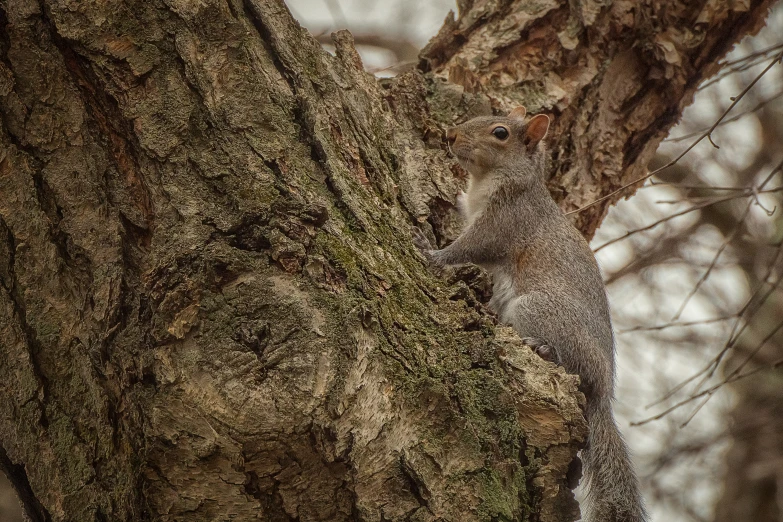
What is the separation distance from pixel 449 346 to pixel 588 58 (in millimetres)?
2545

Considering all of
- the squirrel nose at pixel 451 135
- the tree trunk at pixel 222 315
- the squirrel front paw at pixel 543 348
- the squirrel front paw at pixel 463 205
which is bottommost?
the tree trunk at pixel 222 315

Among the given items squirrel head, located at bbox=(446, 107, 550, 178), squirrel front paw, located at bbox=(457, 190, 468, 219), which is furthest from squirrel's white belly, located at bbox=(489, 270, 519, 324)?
squirrel head, located at bbox=(446, 107, 550, 178)

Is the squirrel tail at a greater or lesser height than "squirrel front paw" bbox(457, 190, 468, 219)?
lesser

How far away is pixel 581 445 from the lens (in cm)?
263

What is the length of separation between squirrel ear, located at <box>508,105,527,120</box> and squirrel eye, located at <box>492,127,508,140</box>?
0.10 m

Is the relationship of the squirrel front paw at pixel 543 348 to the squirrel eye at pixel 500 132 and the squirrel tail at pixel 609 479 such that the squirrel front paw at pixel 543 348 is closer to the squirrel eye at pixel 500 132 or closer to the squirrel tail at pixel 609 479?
the squirrel tail at pixel 609 479

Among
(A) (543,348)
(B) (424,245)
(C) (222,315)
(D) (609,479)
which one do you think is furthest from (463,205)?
(C) (222,315)

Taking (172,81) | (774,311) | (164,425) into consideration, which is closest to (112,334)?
(164,425)

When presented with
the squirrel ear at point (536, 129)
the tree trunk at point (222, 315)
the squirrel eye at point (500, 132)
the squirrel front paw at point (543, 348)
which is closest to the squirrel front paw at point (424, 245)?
the tree trunk at point (222, 315)

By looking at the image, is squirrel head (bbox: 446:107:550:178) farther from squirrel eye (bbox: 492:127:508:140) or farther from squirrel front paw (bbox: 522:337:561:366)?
squirrel front paw (bbox: 522:337:561:366)

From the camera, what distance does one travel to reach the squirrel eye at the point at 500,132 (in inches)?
184

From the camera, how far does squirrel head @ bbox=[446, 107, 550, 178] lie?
445 centimetres

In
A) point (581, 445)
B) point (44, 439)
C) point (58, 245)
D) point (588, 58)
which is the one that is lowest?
point (44, 439)

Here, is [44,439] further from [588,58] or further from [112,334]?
[588,58]
